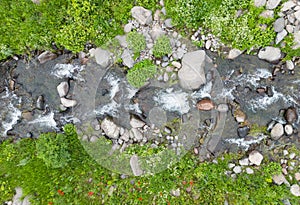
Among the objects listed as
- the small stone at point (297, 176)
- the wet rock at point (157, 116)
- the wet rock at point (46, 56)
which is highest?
the wet rock at point (46, 56)

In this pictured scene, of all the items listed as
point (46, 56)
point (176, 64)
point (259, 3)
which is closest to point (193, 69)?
point (176, 64)

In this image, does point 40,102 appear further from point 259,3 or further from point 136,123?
point 259,3

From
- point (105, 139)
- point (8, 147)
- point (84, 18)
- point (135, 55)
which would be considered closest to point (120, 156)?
point (105, 139)

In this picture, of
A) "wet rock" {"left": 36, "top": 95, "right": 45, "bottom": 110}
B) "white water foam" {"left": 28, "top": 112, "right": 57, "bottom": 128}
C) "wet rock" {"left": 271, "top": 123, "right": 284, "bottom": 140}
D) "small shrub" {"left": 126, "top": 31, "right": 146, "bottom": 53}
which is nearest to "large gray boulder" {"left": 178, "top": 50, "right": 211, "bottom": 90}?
"small shrub" {"left": 126, "top": 31, "right": 146, "bottom": 53}

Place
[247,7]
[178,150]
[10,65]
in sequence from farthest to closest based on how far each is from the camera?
[10,65], [178,150], [247,7]

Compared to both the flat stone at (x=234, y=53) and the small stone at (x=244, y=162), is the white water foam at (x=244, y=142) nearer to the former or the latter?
the small stone at (x=244, y=162)

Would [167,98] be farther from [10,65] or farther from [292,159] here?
[10,65]

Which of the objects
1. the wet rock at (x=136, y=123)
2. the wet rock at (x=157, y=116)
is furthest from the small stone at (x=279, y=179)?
the wet rock at (x=136, y=123)
